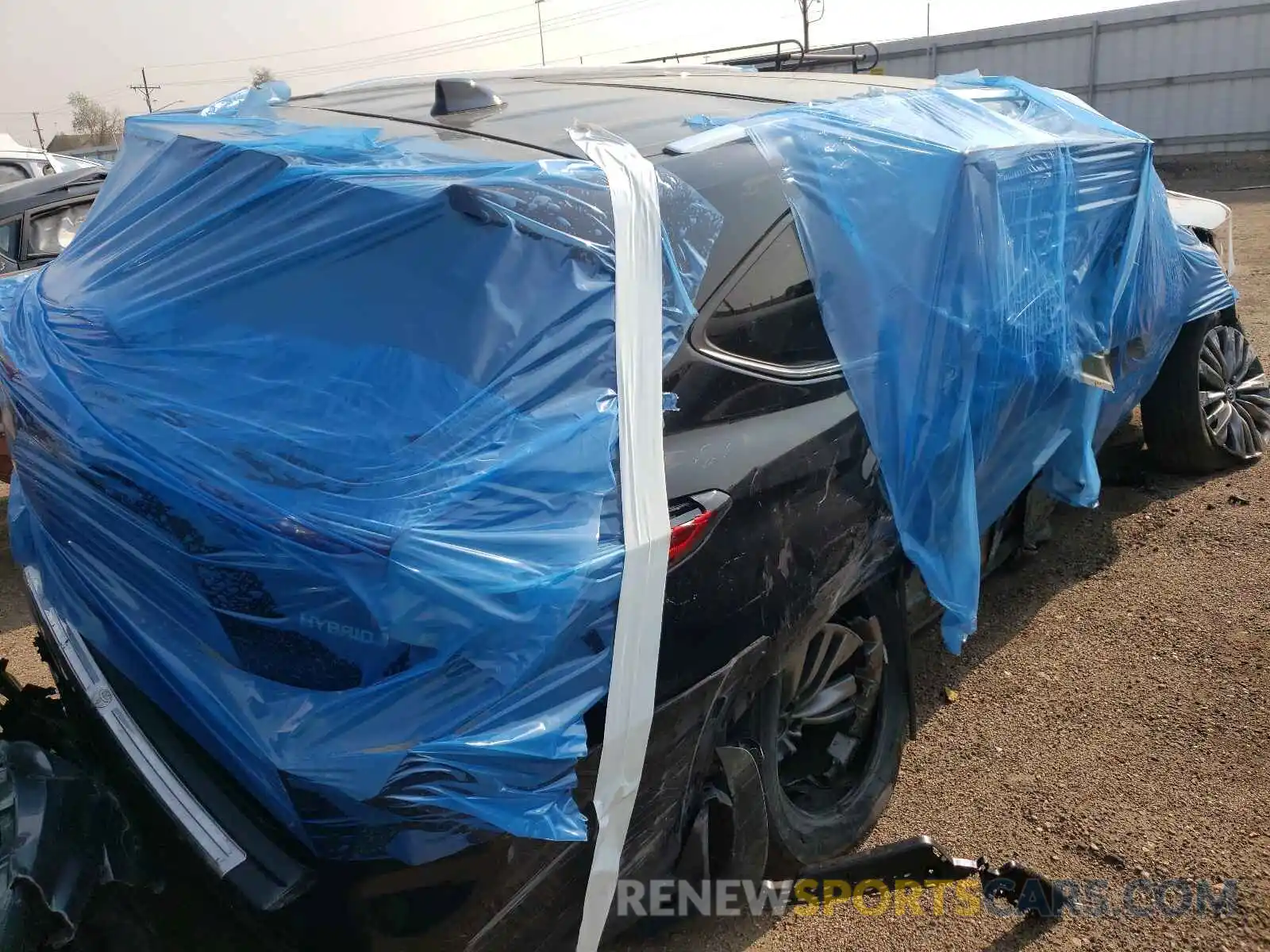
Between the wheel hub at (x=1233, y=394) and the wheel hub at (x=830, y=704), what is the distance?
2.72 m

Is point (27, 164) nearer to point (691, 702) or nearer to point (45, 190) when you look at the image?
point (45, 190)

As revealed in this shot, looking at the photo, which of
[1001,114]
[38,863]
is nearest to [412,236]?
[38,863]

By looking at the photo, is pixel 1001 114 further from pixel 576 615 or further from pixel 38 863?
pixel 38 863

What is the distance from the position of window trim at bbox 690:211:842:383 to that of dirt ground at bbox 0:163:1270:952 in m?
1.23

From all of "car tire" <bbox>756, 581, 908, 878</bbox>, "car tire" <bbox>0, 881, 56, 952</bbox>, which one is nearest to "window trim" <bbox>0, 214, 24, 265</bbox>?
"car tire" <bbox>0, 881, 56, 952</bbox>

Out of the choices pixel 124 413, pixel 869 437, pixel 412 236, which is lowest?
pixel 869 437

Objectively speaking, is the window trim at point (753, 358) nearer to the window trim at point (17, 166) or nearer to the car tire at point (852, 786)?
the car tire at point (852, 786)

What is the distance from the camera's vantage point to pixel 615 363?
1.65 metres

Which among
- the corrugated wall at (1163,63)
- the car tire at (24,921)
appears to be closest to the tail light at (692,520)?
the car tire at (24,921)

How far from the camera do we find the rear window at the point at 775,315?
1.93 meters

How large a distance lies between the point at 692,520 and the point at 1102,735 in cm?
188

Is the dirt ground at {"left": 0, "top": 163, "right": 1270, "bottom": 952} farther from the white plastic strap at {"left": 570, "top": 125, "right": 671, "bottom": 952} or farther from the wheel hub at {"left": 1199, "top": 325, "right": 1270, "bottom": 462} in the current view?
the white plastic strap at {"left": 570, "top": 125, "right": 671, "bottom": 952}

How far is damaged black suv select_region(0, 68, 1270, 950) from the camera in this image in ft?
5.04

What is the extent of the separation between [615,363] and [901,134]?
1.19 meters
